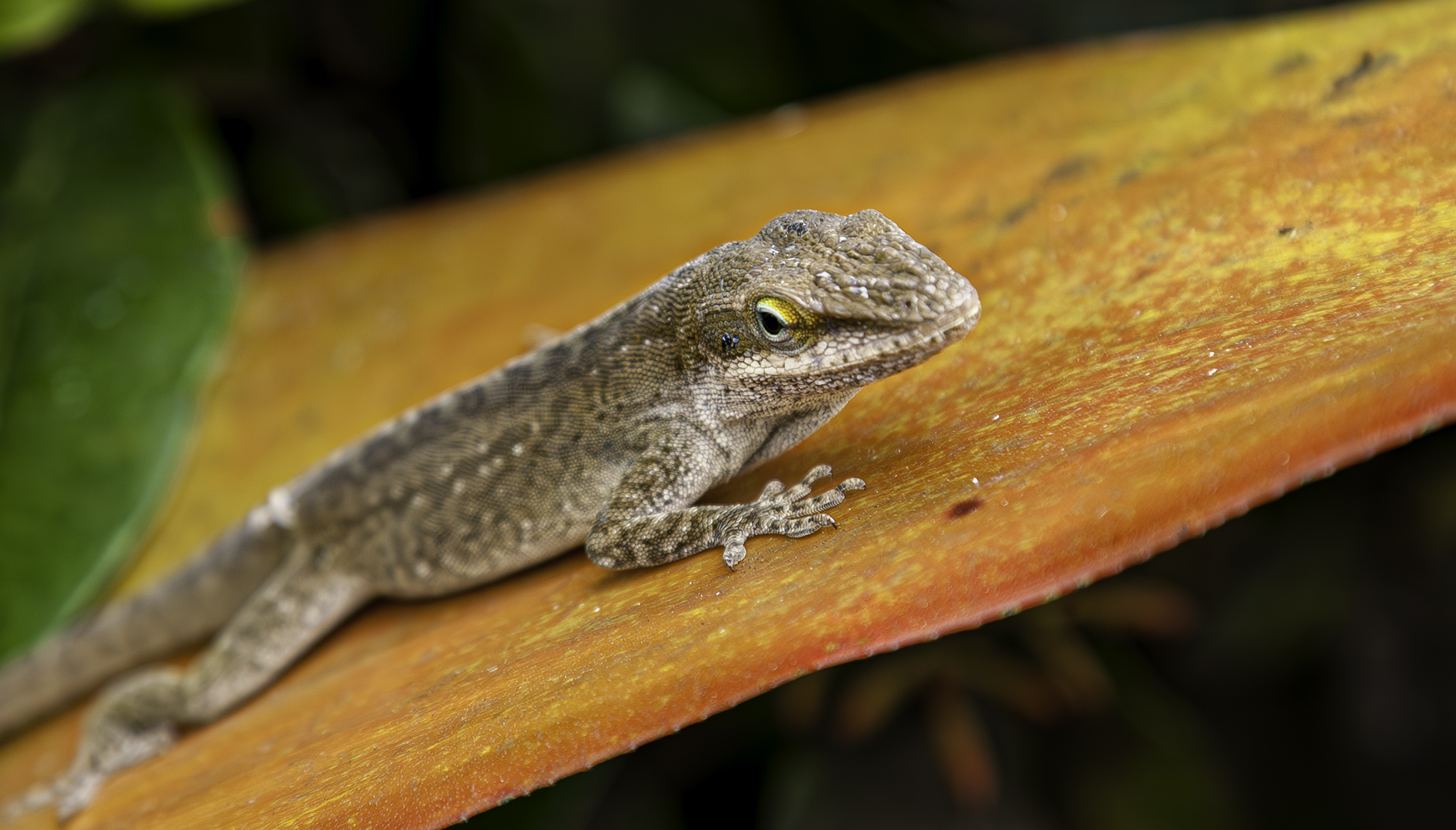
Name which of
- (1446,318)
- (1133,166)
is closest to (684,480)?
(1133,166)

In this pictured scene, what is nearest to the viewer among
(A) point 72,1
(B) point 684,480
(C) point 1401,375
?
(C) point 1401,375

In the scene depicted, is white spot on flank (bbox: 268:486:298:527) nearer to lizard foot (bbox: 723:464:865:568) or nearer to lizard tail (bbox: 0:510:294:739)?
lizard tail (bbox: 0:510:294:739)

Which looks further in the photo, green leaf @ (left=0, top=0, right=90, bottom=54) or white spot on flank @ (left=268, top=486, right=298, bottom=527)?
green leaf @ (left=0, top=0, right=90, bottom=54)

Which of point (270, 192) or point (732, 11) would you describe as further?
point (270, 192)

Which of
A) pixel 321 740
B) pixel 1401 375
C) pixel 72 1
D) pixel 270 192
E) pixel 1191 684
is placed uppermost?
pixel 72 1

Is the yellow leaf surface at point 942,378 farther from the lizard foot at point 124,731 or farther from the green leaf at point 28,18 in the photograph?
the green leaf at point 28,18

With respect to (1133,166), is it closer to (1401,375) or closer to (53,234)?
(1401,375)

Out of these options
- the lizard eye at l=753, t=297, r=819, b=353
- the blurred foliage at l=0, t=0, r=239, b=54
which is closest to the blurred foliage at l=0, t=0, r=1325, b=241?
the blurred foliage at l=0, t=0, r=239, b=54
